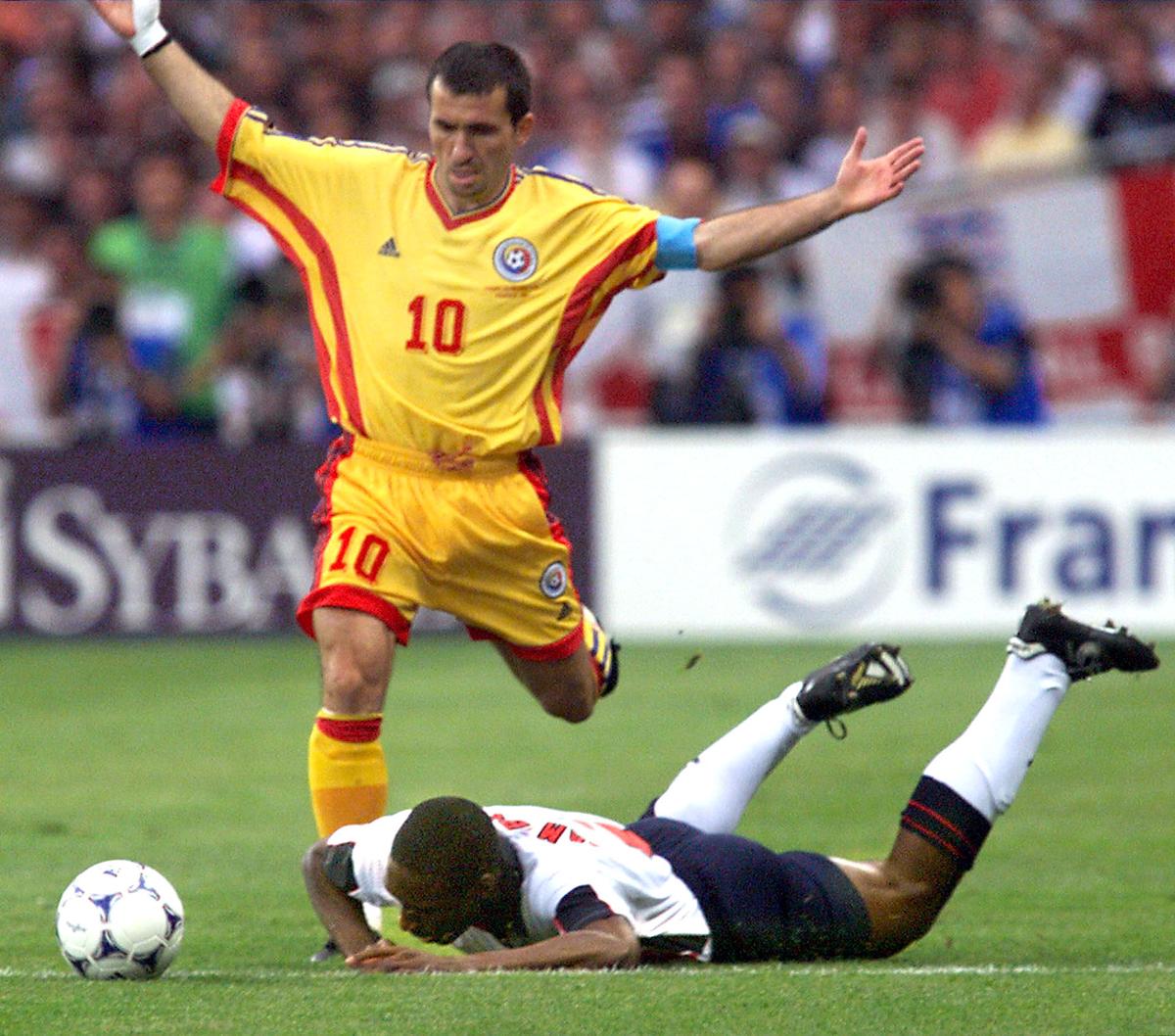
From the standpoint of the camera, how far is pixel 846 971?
18.3 feet

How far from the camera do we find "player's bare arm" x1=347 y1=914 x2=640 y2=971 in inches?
209

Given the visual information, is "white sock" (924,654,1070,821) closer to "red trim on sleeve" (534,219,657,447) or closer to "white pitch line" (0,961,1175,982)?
"white pitch line" (0,961,1175,982)

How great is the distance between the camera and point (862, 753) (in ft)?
33.4

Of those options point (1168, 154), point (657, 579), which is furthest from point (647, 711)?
point (1168, 154)

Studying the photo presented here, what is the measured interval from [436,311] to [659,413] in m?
7.63

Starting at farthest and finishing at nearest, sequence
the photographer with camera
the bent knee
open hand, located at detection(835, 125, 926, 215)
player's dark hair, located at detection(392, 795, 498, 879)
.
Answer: the photographer with camera < the bent knee < open hand, located at detection(835, 125, 926, 215) < player's dark hair, located at detection(392, 795, 498, 879)

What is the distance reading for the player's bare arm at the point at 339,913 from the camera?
5645 millimetres

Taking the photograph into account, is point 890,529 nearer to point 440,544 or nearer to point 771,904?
point 440,544

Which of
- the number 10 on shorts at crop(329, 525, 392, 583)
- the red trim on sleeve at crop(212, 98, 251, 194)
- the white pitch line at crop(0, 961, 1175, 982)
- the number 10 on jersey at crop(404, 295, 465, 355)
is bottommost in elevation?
the white pitch line at crop(0, 961, 1175, 982)

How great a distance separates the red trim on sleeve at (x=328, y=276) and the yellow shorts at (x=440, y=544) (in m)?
0.12

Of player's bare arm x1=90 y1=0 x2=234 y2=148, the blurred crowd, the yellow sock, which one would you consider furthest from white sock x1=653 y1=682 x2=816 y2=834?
the blurred crowd

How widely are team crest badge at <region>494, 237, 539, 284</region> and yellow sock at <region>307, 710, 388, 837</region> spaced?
1277 millimetres

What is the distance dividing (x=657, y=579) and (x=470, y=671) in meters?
1.52

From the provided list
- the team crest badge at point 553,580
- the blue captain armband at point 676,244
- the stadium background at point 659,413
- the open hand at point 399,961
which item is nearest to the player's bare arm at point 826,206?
the blue captain armband at point 676,244
